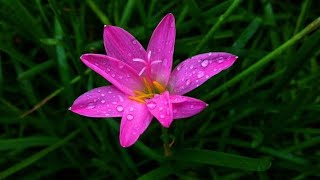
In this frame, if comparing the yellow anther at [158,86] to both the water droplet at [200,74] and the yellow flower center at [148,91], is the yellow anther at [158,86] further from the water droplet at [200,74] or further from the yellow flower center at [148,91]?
the water droplet at [200,74]

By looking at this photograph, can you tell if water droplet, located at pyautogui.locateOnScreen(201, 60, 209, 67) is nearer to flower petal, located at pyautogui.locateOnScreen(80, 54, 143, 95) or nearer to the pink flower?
the pink flower

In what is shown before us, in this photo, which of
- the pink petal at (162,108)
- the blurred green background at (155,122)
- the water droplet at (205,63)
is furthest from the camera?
the blurred green background at (155,122)

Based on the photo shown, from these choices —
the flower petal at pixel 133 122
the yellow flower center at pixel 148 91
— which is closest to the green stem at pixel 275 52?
the yellow flower center at pixel 148 91

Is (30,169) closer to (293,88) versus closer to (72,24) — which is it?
(72,24)

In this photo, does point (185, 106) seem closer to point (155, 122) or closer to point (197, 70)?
point (197, 70)

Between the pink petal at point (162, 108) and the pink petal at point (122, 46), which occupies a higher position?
the pink petal at point (122, 46)

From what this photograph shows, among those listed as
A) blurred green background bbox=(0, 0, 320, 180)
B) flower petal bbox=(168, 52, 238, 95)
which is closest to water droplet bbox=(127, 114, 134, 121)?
flower petal bbox=(168, 52, 238, 95)

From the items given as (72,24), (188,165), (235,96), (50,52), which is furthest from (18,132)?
(235,96)
